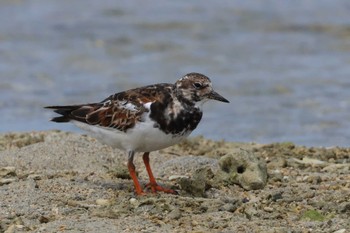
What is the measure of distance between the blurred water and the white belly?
110 inches

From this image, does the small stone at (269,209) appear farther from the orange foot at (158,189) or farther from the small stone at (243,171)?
the orange foot at (158,189)

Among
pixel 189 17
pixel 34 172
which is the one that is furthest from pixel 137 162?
pixel 189 17

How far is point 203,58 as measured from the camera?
11.5m

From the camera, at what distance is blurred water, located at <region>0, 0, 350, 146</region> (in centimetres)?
891

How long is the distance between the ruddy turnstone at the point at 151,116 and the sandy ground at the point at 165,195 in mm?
305

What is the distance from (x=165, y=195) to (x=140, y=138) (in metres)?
0.41

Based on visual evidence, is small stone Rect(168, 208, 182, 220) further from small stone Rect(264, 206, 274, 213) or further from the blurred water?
the blurred water

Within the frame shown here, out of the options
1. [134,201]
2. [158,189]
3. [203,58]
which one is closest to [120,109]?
[158,189]

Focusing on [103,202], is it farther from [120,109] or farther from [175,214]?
[120,109]

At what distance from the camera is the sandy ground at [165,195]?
4.79 metres

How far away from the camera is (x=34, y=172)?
5938 millimetres

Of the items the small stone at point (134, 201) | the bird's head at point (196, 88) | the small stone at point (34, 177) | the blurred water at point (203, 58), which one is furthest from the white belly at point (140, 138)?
the blurred water at point (203, 58)

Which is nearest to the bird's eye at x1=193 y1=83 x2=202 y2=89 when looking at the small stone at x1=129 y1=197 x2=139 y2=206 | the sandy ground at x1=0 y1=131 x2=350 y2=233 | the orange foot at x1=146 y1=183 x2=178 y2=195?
the sandy ground at x1=0 y1=131 x2=350 y2=233

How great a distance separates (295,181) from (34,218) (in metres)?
1.95
